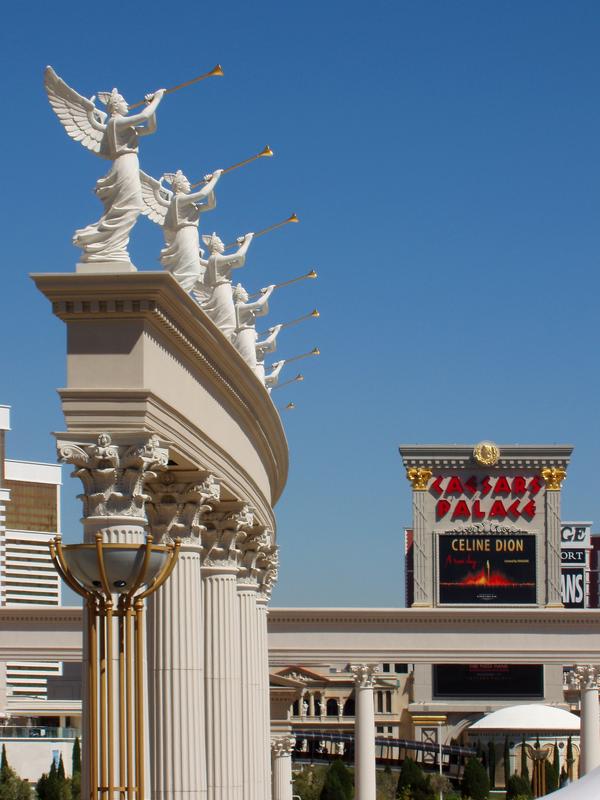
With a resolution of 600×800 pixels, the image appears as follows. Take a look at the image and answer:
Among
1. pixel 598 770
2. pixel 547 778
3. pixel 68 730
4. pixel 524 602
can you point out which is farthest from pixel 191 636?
pixel 524 602

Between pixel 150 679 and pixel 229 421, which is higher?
pixel 229 421

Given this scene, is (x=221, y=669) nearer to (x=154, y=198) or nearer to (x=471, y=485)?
(x=154, y=198)

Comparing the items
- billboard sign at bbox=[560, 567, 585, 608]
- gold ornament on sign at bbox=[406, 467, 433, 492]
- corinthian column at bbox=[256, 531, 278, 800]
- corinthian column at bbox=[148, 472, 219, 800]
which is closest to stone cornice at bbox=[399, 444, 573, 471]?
gold ornament on sign at bbox=[406, 467, 433, 492]

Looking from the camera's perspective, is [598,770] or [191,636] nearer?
[598,770]

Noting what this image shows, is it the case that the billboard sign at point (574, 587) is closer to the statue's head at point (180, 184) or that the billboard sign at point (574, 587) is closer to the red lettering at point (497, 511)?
the red lettering at point (497, 511)

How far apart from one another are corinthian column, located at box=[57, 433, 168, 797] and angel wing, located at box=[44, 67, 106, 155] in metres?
4.11

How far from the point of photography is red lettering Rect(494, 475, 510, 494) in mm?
117769

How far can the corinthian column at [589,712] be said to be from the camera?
63656 mm

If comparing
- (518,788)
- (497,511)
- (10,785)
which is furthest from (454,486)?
(10,785)

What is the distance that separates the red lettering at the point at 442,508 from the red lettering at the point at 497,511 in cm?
301

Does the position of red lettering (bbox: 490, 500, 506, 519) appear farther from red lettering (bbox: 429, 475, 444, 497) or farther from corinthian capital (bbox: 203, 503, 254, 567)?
corinthian capital (bbox: 203, 503, 254, 567)

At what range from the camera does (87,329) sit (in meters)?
22.9

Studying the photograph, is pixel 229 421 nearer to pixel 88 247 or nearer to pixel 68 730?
pixel 88 247

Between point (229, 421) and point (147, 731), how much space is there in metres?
7.61
